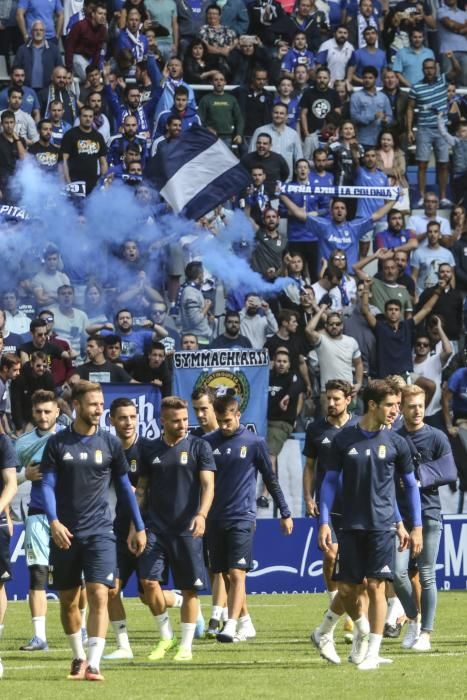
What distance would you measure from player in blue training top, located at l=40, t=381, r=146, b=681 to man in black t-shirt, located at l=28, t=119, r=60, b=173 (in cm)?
1155

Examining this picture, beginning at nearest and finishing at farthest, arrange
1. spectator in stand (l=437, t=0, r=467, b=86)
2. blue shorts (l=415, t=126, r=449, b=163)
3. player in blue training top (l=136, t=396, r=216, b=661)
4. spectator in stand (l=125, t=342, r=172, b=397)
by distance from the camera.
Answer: player in blue training top (l=136, t=396, r=216, b=661), spectator in stand (l=125, t=342, r=172, b=397), blue shorts (l=415, t=126, r=449, b=163), spectator in stand (l=437, t=0, r=467, b=86)

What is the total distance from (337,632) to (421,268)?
10198mm

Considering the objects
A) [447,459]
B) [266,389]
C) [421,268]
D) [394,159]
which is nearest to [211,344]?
[266,389]

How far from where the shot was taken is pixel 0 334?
19.6 m

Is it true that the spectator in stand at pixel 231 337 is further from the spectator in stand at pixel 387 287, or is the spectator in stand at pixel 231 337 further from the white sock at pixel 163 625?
the white sock at pixel 163 625

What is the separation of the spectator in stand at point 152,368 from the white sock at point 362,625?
912 cm

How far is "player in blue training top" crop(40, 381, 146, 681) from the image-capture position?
11055 millimetres

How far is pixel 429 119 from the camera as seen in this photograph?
2680 cm

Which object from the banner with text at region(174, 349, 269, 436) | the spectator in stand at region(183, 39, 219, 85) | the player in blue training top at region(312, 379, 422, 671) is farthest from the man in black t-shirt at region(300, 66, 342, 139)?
the player in blue training top at region(312, 379, 422, 671)

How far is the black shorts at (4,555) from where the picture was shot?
11469mm

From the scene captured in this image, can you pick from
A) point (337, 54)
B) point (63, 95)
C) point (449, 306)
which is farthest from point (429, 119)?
point (63, 95)

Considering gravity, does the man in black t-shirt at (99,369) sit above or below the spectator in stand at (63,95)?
below

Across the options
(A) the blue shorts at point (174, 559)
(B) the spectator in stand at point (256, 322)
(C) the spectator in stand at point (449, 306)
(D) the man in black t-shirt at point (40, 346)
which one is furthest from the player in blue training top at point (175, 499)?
A: (C) the spectator in stand at point (449, 306)

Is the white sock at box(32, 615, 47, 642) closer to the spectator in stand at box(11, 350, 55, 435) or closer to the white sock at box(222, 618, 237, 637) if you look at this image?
the white sock at box(222, 618, 237, 637)
